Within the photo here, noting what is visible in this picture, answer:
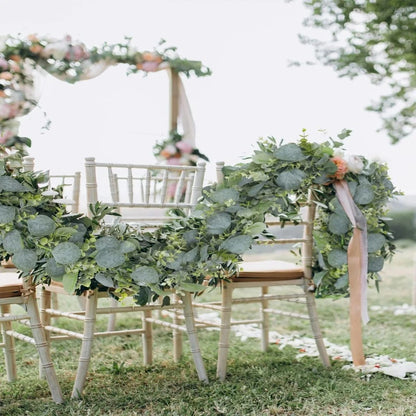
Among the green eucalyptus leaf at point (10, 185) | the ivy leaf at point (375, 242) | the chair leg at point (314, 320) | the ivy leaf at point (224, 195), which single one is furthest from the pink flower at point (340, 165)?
the green eucalyptus leaf at point (10, 185)

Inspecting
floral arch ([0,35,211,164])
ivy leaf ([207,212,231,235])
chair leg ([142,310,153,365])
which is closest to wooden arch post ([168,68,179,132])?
floral arch ([0,35,211,164])

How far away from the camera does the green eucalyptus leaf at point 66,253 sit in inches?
95.1

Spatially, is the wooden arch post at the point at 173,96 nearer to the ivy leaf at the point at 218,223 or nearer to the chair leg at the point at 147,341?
the chair leg at the point at 147,341

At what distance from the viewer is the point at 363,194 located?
296 centimetres

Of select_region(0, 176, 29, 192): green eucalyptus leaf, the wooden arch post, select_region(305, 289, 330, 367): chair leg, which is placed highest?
the wooden arch post

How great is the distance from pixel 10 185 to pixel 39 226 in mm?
179

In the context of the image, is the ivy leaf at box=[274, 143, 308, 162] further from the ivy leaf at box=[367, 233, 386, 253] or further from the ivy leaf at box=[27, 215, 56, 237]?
the ivy leaf at box=[27, 215, 56, 237]

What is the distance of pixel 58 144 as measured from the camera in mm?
5258

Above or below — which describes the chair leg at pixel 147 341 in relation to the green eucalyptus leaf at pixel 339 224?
below

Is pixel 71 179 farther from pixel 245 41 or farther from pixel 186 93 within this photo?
pixel 245 41

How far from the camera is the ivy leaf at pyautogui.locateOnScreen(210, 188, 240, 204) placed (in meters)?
2.70

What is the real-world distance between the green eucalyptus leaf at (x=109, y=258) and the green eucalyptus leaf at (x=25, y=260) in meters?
0.23

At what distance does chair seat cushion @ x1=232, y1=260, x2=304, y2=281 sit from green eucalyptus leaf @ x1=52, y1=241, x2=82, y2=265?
86 centimetres

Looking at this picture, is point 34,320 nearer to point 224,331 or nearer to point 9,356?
point 9,356
